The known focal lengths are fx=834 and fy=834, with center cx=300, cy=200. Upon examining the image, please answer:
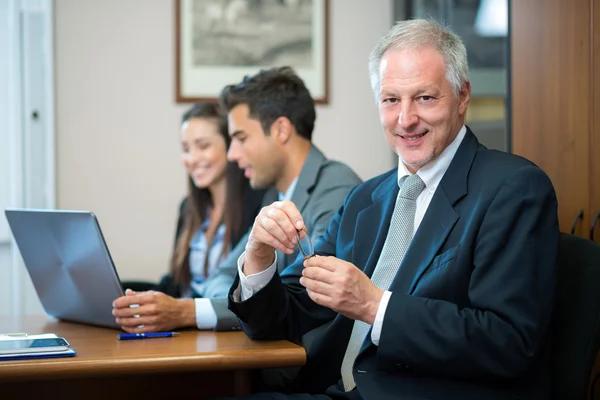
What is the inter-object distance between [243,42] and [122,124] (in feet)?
2.42

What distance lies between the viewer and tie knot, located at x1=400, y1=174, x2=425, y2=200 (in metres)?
1.81

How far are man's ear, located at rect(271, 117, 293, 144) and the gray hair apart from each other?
2.82 feet

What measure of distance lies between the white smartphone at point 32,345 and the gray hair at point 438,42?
932mm

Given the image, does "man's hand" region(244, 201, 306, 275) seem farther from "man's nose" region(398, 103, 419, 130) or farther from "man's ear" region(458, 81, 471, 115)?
"man's ear" region(458, 81, 471, 115)

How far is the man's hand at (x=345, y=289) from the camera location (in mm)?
1579

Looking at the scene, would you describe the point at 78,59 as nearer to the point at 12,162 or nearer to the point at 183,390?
the point at 12,162

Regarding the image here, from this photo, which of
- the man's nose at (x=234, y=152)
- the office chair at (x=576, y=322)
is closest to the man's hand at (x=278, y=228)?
the office chair at (x=576, y=322)

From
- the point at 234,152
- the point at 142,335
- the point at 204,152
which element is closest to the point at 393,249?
the point at 142,335

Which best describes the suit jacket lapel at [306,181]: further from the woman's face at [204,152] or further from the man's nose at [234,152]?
the woman's face at [204,152]

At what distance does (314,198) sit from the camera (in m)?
2.41

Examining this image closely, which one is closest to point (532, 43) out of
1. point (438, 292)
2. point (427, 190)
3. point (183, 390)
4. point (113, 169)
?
point (427, 190)

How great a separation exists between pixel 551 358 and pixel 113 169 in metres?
2.94

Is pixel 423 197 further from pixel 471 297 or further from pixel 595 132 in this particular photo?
pixel 595 132

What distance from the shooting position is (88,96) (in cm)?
415
